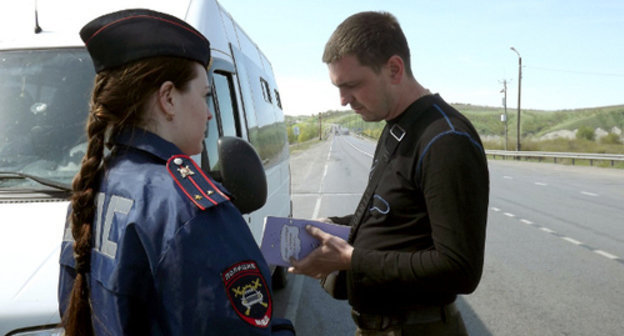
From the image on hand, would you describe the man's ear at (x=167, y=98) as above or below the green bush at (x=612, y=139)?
above

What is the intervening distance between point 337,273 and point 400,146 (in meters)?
0.59

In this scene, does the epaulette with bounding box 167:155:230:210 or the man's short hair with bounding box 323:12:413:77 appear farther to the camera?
the man's short hair with bounding box 323:12:413:77

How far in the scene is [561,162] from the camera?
98.2 ft

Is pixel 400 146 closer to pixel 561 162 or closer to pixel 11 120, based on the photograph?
pixel 11 120

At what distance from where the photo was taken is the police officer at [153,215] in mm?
1031

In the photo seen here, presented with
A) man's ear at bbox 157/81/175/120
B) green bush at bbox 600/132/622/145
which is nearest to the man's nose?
man's ear at bbox 157/81/175/120

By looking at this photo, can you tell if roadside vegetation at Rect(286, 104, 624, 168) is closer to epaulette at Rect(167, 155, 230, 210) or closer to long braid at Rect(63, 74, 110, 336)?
long braid at Rect(63, 74, 110, 336)

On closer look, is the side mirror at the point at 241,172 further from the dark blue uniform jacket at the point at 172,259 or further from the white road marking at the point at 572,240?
the white road marking at the point at 572,240

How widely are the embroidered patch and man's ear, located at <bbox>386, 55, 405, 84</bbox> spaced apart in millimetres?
1056

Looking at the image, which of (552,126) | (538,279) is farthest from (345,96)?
(552,126)

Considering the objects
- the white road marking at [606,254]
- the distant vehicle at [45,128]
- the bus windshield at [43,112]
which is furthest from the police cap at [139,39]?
the white road marking at [606,254]

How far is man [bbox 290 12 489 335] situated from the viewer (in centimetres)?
162

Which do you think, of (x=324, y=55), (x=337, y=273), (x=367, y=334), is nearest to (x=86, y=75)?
(x=324, y=55)

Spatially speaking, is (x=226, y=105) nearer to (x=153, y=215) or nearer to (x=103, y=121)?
(x=103, y=121)
